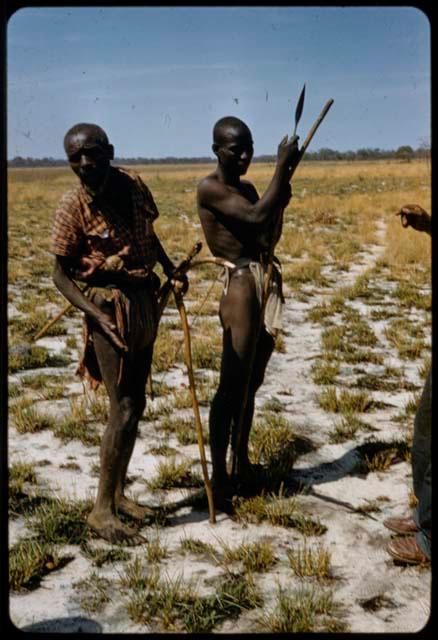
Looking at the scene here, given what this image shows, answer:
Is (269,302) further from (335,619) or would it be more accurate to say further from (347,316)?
(347,316)

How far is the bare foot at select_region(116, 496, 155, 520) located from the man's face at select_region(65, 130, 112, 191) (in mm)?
1860

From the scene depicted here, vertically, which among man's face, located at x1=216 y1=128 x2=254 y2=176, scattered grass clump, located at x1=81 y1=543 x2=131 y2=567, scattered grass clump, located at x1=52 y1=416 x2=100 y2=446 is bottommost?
scattered grass clump, located at x1=81 y1=543 x2=131 y2=567

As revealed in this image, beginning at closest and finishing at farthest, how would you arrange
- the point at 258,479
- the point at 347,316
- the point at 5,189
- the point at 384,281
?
the point at 5,189 < the point at 258,479 < the point at 347,316 < the point at 384,281

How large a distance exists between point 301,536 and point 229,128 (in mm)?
2298

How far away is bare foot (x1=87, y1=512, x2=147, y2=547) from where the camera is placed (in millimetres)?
3854

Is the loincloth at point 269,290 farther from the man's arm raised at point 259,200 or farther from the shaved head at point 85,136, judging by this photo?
the shaved head at point 85,136

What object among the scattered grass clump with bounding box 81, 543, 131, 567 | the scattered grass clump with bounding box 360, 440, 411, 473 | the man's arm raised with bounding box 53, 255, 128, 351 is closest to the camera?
the man's arm raised with bounding box 53, 255, 128, 351

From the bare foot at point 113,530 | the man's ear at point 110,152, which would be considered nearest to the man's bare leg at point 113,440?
the bare foot at point 113,530

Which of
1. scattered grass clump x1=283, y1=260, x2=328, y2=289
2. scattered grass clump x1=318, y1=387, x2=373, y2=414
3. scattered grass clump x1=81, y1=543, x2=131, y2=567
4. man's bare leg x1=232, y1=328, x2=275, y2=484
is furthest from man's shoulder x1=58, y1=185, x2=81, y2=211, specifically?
scattered grass clump x1=283, y1=260, x2=328, y2=289

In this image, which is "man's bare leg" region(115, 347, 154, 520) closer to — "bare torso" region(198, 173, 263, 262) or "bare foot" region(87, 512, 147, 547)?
"bare foot" region(87, 512, 147, 547)

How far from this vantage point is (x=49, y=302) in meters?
10.6

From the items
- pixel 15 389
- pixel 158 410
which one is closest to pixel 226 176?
pixel 158 410

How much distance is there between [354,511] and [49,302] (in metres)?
7.36

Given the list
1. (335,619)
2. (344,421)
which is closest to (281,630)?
(335,619)
